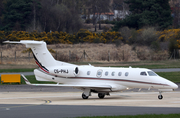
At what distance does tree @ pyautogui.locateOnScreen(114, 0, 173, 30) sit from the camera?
3472 inches

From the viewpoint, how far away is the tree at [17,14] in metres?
94.4

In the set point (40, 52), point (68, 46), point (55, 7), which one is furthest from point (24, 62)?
point (55, 7)

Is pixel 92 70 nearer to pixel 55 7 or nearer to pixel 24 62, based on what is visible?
pixel 24 62

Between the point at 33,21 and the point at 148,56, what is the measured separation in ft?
153

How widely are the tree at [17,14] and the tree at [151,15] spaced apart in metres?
27.5

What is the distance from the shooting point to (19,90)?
32.1 meters

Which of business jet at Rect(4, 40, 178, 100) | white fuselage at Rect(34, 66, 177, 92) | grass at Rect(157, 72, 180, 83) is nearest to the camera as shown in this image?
white fuselage at Rect(34, 66, 177, 92)

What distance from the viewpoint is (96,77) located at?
25.4 m

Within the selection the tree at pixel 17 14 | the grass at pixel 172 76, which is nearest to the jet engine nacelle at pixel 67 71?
the grass at pixel 172 76

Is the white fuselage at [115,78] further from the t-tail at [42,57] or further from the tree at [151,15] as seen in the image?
the tree at [151,15]

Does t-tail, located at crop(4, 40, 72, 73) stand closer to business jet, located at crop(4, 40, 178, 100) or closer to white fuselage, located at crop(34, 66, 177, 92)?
business jet, located at crop(4, 40, 178, 100)

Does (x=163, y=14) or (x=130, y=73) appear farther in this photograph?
(x=163, y=14)

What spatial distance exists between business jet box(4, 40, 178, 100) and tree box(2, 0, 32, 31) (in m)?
70.1

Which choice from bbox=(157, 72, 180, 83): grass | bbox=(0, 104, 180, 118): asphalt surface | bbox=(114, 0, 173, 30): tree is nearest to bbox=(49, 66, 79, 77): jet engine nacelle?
bbox=(0, 104, 180, 118): asphalt surface
